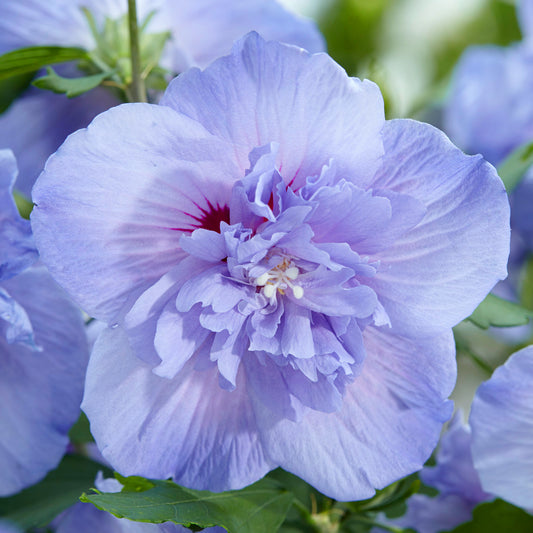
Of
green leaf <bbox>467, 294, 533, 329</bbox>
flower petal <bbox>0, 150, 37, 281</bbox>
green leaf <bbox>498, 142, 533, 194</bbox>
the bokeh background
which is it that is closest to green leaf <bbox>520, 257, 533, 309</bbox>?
the bokeh background

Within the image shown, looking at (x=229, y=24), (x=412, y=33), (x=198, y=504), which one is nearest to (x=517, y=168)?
(x=229, y=24)

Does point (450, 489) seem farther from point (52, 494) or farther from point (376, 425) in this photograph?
point (52, 494)

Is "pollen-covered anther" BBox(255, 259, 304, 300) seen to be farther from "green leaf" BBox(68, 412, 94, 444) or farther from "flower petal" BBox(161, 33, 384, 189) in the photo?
"green leaf" BBox(68, 412, 94, 444)

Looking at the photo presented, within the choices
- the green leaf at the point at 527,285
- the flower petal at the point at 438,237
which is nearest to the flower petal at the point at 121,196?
the flower petal at the point at 438,237

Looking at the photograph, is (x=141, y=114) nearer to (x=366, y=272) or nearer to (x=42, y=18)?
(x=366, y=272)

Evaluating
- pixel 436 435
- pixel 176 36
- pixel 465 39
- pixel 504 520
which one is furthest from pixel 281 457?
pixel 465 39
